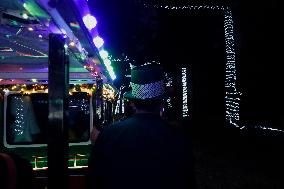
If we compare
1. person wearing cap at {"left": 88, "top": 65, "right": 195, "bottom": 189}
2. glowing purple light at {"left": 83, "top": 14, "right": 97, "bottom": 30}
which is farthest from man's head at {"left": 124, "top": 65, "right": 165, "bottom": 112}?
glowing purple light at {"left": 83, "top": 14, "right": 97, "bottom": 30}

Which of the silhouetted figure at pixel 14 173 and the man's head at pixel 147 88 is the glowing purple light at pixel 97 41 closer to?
the man's head at pixel 147 88

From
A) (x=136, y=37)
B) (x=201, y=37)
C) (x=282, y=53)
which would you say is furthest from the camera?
(x=136, y=37)

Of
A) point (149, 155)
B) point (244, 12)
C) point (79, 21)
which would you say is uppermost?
point (244, 12)

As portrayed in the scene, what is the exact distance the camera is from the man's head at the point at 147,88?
112 inches

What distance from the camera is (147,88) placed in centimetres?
290

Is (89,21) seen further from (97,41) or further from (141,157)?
(141,157)

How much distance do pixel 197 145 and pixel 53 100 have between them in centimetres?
1619

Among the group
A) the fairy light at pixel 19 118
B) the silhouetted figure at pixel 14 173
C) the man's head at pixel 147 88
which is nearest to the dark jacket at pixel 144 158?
the man's head at pixel 147 88

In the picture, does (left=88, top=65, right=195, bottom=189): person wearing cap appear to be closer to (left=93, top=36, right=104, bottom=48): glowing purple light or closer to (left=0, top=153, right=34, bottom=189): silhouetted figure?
(left=0, top=153, right=34, bottom=189): silhouetted figure

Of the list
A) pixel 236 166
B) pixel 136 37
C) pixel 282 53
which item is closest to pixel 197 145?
pixel 236 166

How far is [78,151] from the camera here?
5.07m

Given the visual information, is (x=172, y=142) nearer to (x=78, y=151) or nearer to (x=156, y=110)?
(x=156, y=110)

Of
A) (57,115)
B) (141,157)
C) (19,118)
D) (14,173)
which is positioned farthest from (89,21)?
(19,118)

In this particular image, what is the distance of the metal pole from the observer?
8.68 feet
